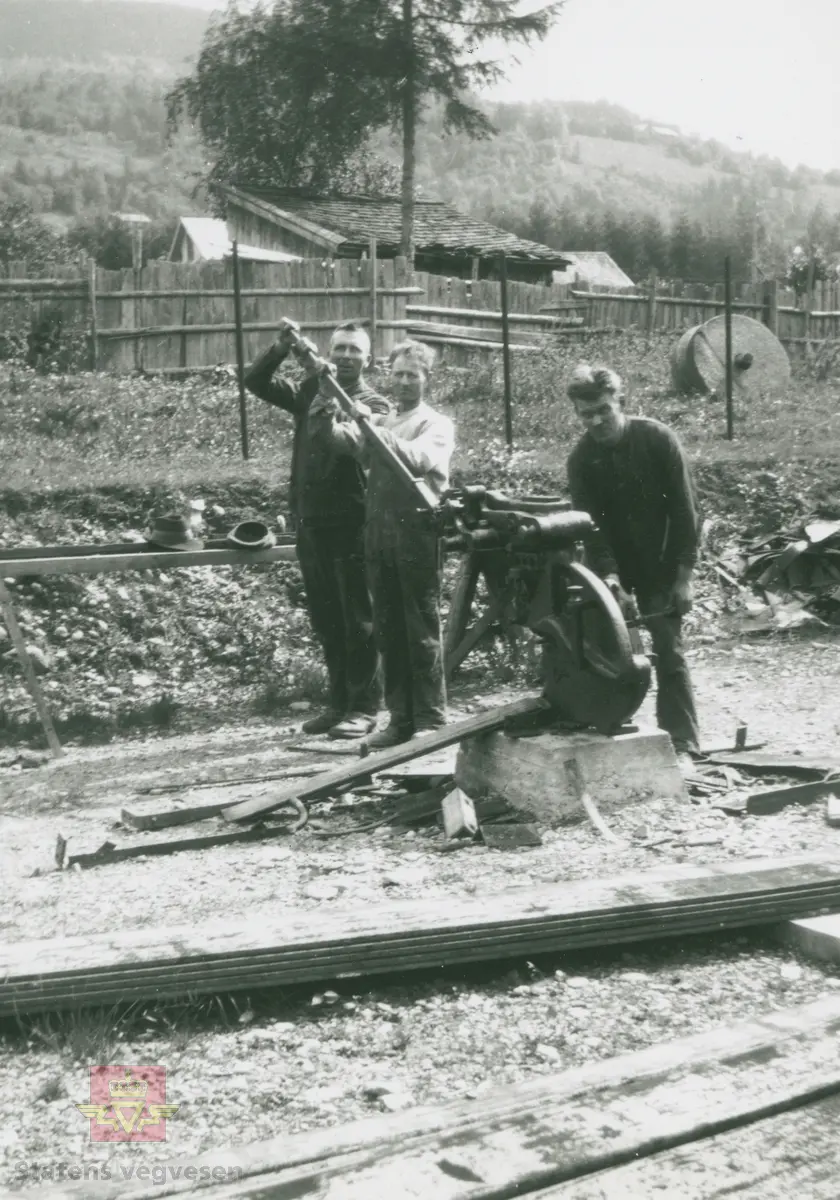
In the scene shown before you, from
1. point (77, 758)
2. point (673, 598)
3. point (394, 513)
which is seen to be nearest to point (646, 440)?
point (673, 598)

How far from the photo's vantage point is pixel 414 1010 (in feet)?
12.1

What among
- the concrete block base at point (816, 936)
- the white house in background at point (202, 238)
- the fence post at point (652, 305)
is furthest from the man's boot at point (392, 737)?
the white house in background at point (202, 238)

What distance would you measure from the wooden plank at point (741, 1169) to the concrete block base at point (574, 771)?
2469 millimetres

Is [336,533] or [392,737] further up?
[336,533]

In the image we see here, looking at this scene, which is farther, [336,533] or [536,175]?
[536,175]

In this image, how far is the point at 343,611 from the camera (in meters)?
7.43

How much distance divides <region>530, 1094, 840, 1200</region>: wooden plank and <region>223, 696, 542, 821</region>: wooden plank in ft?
9.07

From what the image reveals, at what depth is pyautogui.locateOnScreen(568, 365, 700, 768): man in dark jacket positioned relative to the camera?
19.5 ft

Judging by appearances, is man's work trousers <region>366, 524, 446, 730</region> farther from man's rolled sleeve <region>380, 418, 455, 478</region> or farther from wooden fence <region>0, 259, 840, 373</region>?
wooden fence <region>0, 259, 840, 373</region>

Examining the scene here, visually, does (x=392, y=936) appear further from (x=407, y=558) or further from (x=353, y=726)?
(x=353, y=726)

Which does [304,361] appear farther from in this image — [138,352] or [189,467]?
[138,352]

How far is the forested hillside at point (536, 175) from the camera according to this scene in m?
66.1

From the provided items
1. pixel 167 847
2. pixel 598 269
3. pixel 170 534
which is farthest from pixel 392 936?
pixel 598 269

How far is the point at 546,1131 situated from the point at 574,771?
2.61 metres
